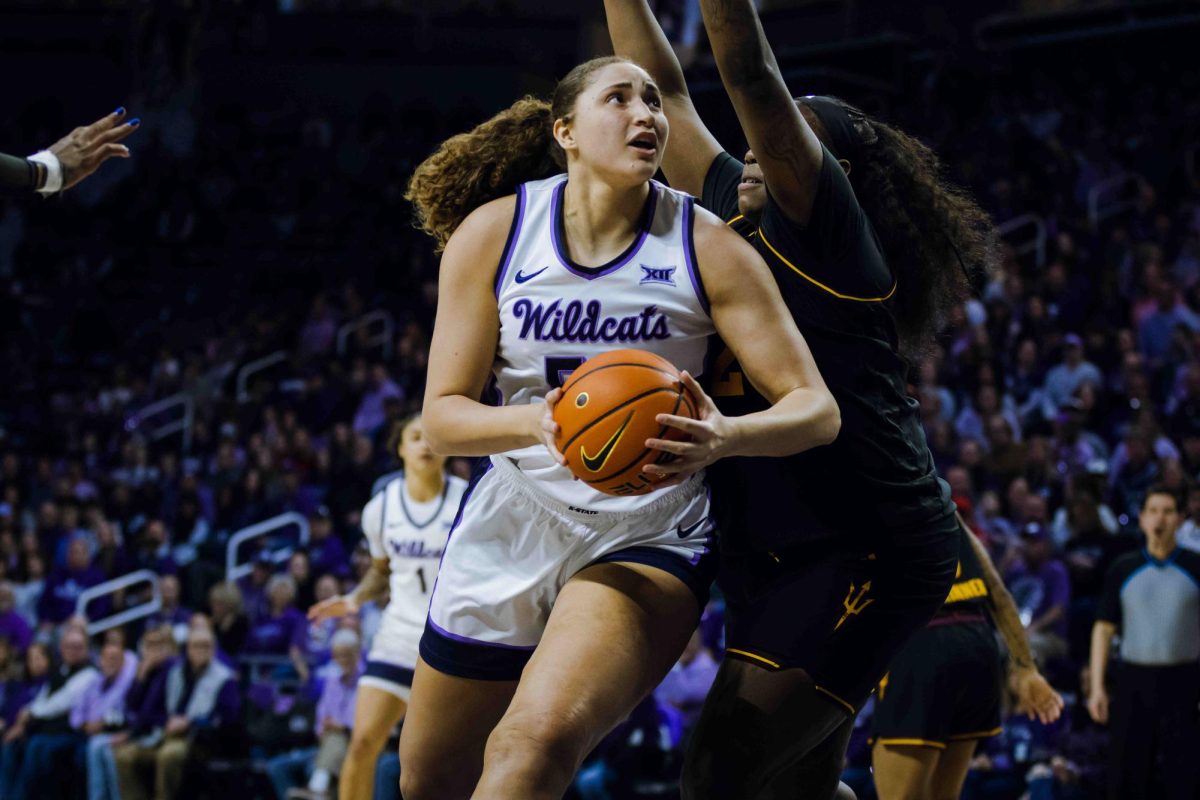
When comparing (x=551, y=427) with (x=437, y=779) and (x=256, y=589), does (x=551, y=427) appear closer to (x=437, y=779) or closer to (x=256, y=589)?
(x=437, y=779)

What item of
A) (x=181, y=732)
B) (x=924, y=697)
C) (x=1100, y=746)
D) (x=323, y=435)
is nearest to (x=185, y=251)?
(x=323, y=435)

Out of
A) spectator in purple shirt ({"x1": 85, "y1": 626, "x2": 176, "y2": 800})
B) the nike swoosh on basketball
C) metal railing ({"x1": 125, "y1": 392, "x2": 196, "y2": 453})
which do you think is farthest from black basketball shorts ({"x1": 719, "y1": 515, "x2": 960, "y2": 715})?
metal railing ({"x1": 125, "y1": 392, "x2": 196, "y2": 453})

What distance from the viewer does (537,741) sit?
2932mm

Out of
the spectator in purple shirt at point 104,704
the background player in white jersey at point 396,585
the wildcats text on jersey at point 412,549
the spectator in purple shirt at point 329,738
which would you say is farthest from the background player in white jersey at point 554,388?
the spectator in purple shirt at point 104,704

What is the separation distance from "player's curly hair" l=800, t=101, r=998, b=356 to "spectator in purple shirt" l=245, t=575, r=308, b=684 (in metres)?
7.35

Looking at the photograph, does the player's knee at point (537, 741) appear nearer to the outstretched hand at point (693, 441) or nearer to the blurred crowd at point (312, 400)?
the outstretched hand at point (693, 441)

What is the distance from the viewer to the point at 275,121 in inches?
796

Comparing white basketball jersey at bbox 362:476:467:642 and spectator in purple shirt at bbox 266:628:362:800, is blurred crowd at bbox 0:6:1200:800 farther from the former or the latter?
white basketball jersey at bbox 362:476:467:642

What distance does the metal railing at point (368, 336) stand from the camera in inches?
627

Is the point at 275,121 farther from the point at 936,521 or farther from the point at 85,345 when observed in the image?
the point at 936,521

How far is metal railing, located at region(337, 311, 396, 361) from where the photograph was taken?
52.2ft

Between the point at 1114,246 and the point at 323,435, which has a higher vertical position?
the point at 1114,246

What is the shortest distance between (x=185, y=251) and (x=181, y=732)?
35.9ft

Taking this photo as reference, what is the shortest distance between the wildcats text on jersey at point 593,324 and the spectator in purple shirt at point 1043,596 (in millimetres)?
5897
